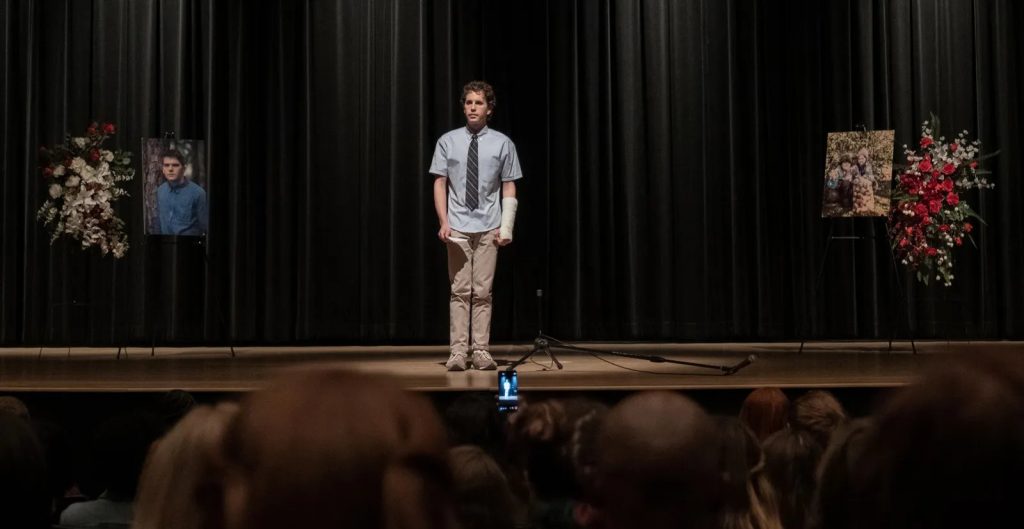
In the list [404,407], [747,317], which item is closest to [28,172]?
[747,317]

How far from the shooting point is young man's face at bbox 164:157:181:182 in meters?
7.20

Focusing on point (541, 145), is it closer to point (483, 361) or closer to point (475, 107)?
point (475, 107)

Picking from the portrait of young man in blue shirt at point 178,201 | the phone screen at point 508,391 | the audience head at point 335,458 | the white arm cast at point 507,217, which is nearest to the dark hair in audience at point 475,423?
the phone screen at point 508,391

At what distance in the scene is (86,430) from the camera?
445cm

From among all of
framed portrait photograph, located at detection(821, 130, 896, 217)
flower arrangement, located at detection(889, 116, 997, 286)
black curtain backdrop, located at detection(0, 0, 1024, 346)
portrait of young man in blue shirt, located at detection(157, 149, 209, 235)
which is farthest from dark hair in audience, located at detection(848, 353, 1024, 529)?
black curtain backdrop, located at detection(0, 0, 1024, 346)

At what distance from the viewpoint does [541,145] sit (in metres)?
8.50

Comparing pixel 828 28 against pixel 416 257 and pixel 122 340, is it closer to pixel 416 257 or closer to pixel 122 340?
pixel 416 257

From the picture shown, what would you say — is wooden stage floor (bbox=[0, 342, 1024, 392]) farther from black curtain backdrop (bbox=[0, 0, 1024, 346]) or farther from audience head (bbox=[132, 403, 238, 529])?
audience head (bbox=[132, 403, 238, 529])

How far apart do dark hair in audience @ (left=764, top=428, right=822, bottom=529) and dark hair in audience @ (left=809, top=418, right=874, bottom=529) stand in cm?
75

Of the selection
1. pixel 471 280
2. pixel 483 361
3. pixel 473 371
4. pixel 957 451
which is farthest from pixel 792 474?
pixel 471 280

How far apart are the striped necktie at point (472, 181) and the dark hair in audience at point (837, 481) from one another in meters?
4.73

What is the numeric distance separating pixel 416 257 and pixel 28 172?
3270mm

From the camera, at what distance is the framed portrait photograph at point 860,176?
7.23m

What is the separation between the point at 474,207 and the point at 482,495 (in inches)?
177
